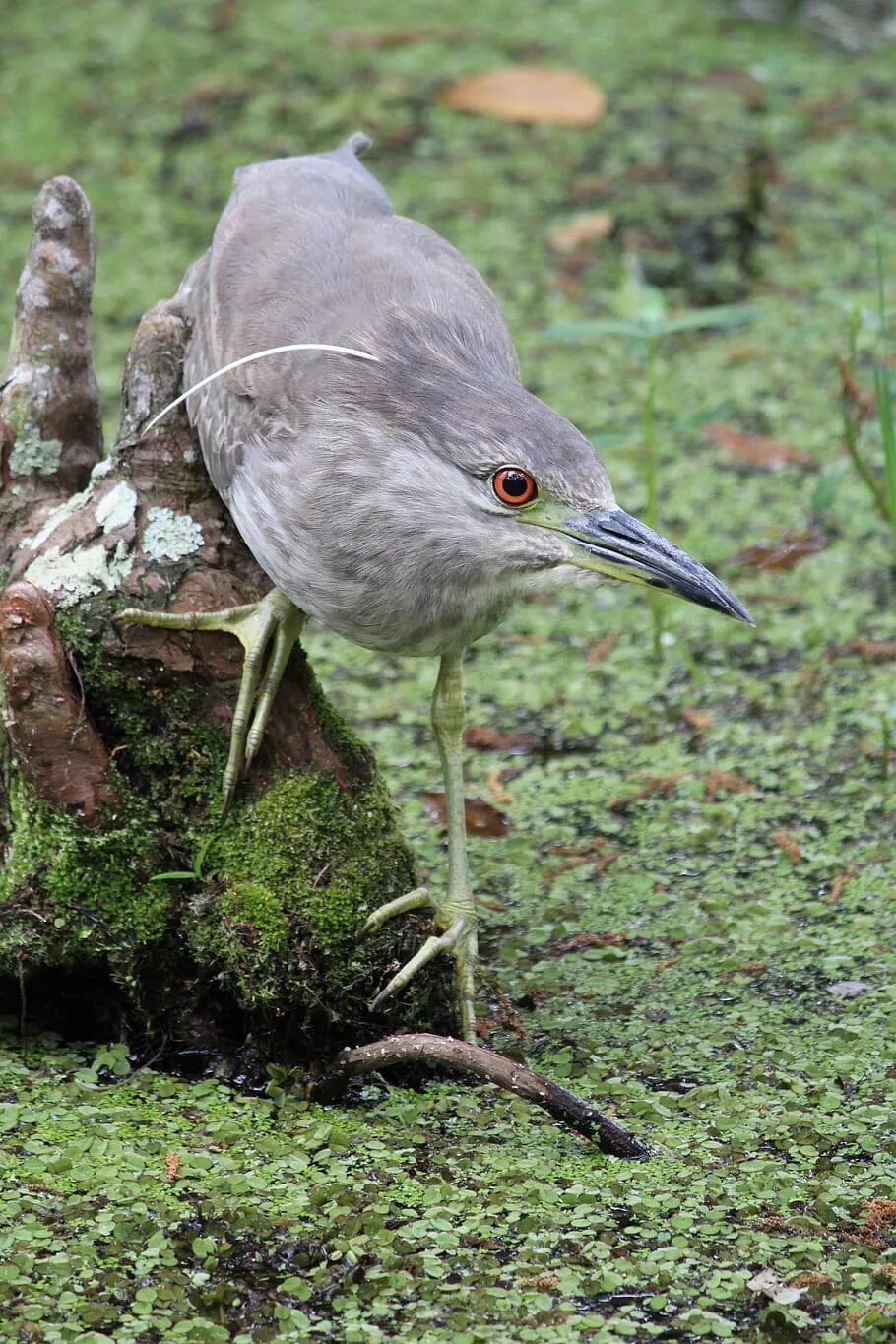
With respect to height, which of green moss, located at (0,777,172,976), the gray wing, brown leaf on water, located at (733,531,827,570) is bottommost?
brown leaf on water, located at (733,531,827,570)

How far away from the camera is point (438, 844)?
10.6 ft

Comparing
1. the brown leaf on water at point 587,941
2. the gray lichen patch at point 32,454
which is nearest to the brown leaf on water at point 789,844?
the brown leaf on water at point 587,941

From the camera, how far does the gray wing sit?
99.1 inches

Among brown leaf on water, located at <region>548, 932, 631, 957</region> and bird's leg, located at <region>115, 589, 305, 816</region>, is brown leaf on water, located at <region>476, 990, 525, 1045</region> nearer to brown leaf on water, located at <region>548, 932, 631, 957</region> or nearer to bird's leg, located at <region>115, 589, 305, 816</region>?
brown leaf on water, located at <region>548, 932, 631, 957</region>

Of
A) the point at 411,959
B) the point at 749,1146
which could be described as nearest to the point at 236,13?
the point at 411,959

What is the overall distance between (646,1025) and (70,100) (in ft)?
14.9

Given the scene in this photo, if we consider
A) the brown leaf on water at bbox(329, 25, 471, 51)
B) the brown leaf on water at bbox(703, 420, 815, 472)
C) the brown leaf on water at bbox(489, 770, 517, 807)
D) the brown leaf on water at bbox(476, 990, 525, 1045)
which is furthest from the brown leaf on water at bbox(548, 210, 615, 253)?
the brown leaf on water at bbox(476, 990, 525, 1045)

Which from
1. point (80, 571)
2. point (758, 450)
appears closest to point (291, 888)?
point (80, 571)

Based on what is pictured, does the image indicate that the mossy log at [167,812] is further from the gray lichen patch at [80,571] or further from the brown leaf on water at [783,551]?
the brown leaf on water at [783,551]

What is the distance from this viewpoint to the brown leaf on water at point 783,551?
414 centimetres

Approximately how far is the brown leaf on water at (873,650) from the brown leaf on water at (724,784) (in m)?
0.55

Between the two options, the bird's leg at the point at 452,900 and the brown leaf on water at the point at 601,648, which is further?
the brown leaf on water at the point at 601,648

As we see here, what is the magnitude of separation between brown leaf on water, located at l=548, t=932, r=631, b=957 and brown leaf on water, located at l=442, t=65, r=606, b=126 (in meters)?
3.77

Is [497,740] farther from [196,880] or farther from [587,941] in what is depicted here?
[196,880]
